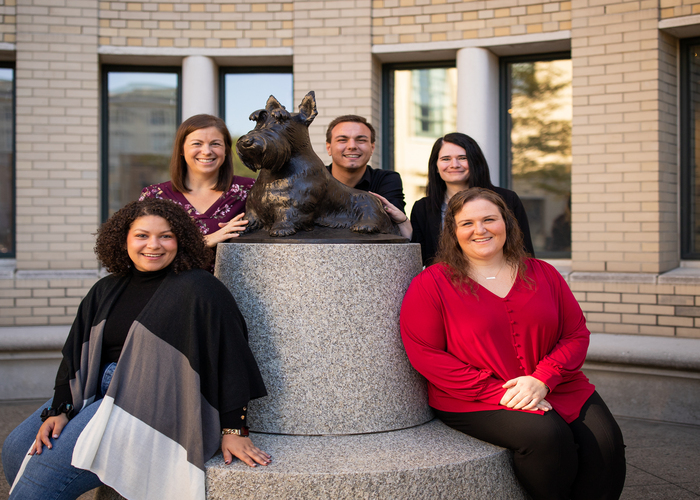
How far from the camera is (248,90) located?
6852mm

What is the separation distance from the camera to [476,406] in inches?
108

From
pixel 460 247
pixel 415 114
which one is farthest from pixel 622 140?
pixel 460 247

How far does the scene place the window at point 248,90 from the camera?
6.79m

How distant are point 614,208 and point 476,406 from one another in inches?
135

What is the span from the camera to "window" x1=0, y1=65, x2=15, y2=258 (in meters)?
6.50

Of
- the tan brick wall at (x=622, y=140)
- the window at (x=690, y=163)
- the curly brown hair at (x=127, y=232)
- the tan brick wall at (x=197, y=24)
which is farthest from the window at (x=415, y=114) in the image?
the curly brown hair at (x=127, y=232)

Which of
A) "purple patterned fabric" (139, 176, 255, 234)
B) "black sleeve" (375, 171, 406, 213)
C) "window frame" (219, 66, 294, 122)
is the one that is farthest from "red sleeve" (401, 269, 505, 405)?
"window frame" (219, 66, 294, 122)

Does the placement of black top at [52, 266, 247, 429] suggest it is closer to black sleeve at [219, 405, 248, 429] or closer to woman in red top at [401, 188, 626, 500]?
black sleeve at [219, 405, 248, 429]

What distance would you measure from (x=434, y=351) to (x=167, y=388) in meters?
1.12

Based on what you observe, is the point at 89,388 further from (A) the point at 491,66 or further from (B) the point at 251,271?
(A) the point at 491,66

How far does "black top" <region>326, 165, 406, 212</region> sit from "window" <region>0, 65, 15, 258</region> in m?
4.36

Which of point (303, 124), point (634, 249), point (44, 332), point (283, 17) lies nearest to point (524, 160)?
point (634, 249)

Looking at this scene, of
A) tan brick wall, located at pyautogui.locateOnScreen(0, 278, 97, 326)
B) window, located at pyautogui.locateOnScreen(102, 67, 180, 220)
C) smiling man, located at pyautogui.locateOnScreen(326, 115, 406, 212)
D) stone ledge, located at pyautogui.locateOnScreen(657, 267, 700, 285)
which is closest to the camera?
smiling man, located at pyautogui.locateOnScreen(326, 115, 406, 212)

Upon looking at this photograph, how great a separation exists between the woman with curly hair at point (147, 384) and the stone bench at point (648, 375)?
11.8ft
